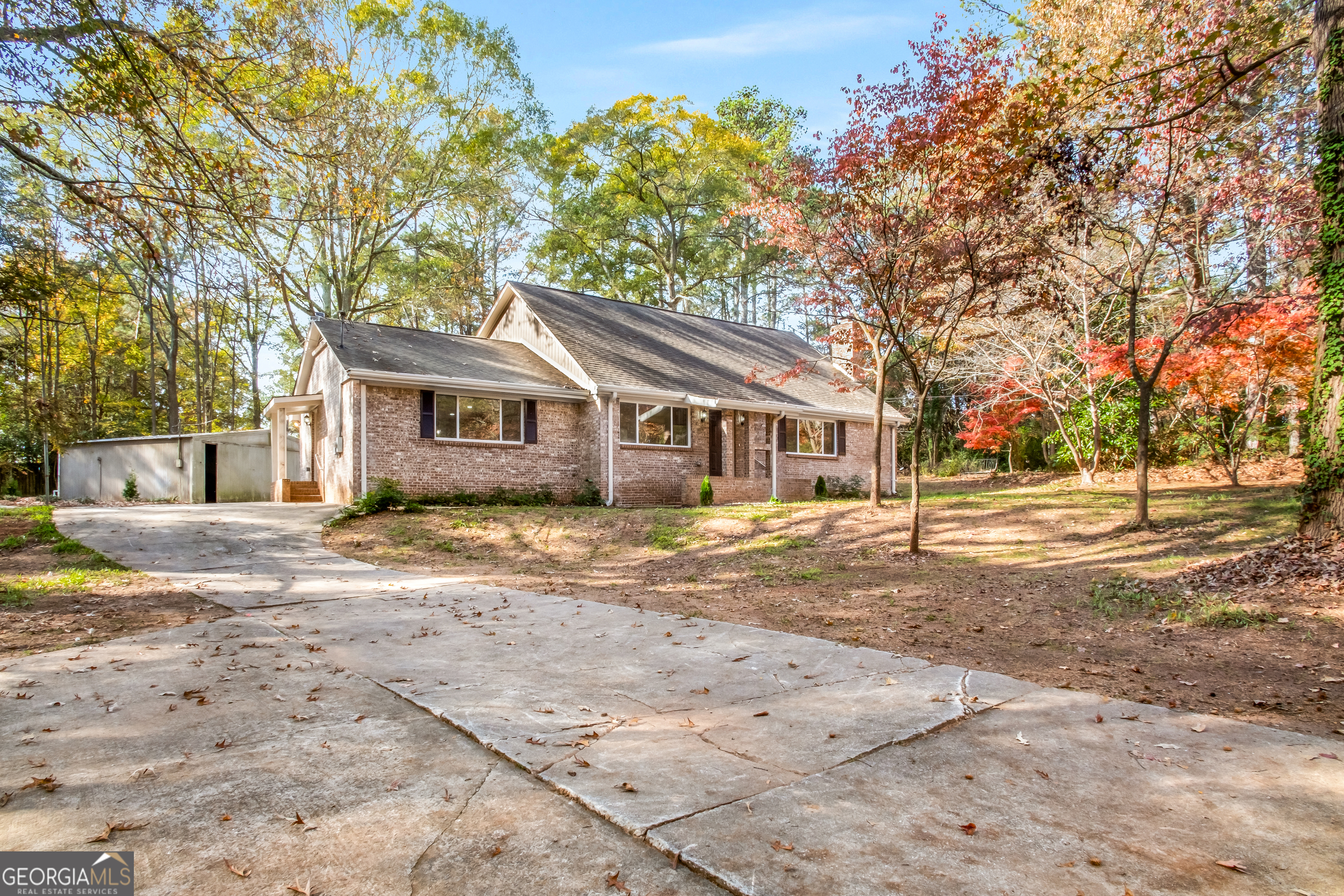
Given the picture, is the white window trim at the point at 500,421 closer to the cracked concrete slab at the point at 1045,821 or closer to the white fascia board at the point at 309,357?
the white fascia board at the point at 309,357

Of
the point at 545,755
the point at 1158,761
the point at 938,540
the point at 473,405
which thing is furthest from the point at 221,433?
the point at 1158,761

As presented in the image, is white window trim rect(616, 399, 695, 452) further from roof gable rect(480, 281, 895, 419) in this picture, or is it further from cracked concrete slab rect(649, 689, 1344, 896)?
cracked concrete slab rect(649, 689, 1344, 896)

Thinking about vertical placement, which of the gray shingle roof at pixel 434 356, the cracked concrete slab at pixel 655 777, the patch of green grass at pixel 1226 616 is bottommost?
the patch of green grass at pixel 1226 616

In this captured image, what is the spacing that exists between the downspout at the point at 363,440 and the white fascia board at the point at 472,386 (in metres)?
0.29

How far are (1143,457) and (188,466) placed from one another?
2386cm

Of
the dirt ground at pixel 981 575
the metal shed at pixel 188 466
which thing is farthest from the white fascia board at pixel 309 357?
the dirt ground at pixel 981 575

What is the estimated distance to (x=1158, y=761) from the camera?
2.99 metres

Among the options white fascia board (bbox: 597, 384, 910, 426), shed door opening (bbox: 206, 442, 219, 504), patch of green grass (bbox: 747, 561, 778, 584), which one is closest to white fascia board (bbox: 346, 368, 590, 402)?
white fascia board (bbox: 597, 384, 910, 426)

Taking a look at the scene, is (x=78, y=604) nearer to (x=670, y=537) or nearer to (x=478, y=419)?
(x=670, y=537)

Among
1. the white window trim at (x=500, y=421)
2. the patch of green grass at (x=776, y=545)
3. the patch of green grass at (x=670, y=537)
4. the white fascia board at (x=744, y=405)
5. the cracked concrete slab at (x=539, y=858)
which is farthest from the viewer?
the white fascia board at (x=744, y=405)

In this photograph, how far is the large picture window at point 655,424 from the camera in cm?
1738

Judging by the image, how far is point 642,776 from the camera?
8.95ft

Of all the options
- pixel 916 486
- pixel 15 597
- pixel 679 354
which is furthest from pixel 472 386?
pixel 916 486

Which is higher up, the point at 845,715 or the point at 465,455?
the point at 465,455
